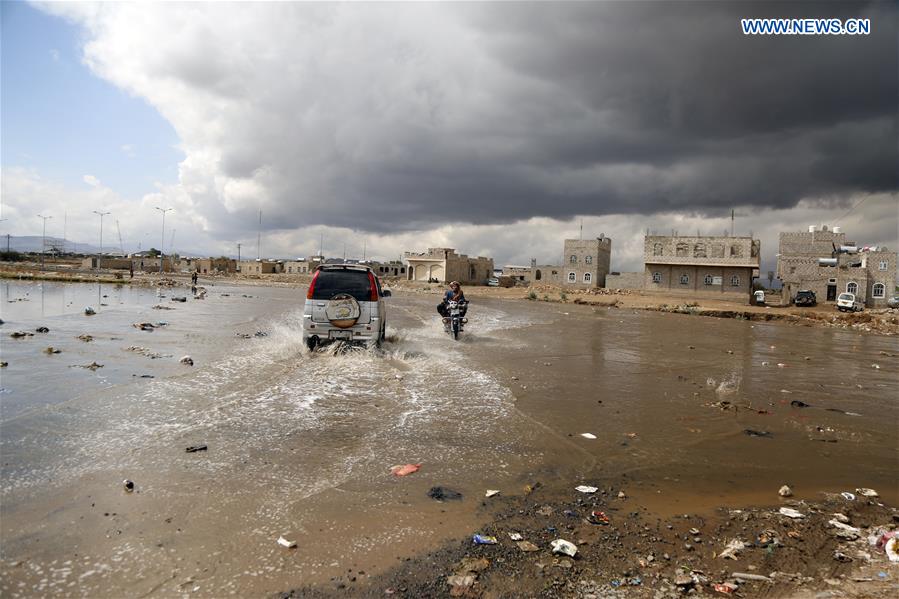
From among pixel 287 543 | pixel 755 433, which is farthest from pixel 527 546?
pixel 755 433

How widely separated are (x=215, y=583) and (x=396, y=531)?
1293 mm

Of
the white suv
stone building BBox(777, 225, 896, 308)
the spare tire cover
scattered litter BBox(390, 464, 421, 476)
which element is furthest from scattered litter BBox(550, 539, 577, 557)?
stone building BBox(777, 225, 896, 308)

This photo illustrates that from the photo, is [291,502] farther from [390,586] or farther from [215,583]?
[390,586]

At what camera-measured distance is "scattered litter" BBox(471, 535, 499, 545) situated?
3.85m

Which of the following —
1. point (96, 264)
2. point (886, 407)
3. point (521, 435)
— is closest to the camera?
point (521, 435)

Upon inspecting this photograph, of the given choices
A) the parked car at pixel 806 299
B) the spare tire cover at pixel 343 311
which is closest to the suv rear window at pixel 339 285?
the spare tire cover at pixel 343 311

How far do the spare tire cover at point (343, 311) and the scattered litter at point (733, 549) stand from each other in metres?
8.61

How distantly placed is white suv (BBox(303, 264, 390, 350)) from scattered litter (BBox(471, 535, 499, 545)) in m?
7.78

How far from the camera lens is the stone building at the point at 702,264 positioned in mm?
51031

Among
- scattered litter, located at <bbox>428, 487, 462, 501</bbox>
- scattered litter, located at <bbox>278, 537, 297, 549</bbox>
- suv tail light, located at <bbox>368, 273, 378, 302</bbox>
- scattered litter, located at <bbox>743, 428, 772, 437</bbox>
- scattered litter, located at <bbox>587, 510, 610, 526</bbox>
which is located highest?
suv tail light, located at <bbox>368, 273, 378, 302</bbox>


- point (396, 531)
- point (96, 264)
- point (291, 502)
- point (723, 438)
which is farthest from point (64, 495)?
point (96, 264)

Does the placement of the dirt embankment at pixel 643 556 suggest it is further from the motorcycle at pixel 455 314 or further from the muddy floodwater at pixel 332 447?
the motorcycle at pixel 455 314

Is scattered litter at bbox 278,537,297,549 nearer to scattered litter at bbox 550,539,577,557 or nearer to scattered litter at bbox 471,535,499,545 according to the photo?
scattered litter at bbox 471,535,499,545

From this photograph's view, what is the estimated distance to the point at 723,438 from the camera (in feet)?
22.6
